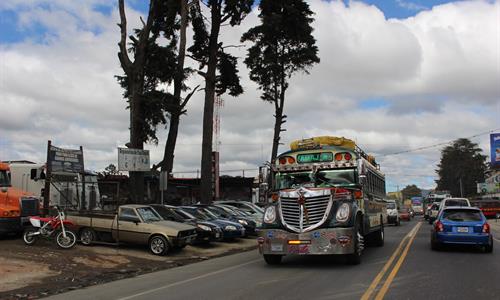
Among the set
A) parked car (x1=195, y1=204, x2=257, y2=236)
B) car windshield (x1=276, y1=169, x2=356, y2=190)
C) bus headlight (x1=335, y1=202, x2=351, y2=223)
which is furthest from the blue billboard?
bus headlight (x1=335, y1=202, x2=351, y2=223)

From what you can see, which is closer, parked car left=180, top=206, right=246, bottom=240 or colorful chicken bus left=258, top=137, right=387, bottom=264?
colorful chicken bus left=258, top=137, right=387, bottom=264

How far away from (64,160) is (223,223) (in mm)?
6594

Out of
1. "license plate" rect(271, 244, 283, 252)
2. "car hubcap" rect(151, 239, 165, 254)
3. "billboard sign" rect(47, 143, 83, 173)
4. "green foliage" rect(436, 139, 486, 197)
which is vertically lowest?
"car hubcap" rect(151, 239, 165, 254)

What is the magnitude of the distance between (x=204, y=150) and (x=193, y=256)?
45.8 feet

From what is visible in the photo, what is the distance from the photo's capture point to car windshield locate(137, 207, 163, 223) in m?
17.4

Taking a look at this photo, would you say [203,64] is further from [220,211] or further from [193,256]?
[193,256]

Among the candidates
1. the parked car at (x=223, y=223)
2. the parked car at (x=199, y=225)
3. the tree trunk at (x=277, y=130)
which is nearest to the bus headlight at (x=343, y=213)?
the parked car at (x=199, y=225)

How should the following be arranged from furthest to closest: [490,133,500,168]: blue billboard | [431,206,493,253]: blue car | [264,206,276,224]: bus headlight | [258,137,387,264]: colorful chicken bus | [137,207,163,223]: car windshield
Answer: [490,133,500,168]: blue billboard
[137,207,163,223]: car windshield
[431,206,493,253]: blue car
[264,206,276,224]: bus headlight
[258,137,387,264]: colorful chicken bus

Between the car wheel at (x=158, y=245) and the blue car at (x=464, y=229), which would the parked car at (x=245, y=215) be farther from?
the blue car at (x=464, y=229)

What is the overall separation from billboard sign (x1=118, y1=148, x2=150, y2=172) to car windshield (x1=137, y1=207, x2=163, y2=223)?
541 centimetres

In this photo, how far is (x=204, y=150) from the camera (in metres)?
30.7

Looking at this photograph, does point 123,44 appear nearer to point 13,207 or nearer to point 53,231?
point 13,207

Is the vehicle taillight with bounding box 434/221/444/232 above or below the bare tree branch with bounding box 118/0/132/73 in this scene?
below

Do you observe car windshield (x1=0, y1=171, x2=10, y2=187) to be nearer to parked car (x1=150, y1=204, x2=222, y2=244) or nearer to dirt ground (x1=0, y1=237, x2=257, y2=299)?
dirt ground (x1=0, y1=237, x2=257, y2=299)
